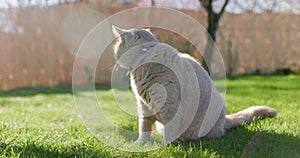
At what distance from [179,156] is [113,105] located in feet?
10.1

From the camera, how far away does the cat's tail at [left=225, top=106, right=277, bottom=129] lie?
338 centimetres

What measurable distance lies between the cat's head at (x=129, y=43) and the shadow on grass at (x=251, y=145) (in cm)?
75

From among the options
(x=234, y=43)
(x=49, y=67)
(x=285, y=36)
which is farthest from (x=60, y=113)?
(x=285, y=36)

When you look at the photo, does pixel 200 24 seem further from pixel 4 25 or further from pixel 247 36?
pixel 4 25

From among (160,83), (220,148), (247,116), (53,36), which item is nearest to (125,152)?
(160,83)

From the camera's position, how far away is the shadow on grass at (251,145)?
240 cm

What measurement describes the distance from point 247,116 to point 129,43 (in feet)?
4.70

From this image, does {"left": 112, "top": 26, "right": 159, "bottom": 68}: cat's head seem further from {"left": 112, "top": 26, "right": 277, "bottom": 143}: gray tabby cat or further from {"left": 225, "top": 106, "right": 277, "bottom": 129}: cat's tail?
{"left": 225, "top": 106, "right": 277, "bottom": 129}: cat's tail

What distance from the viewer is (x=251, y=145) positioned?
8.54 feet

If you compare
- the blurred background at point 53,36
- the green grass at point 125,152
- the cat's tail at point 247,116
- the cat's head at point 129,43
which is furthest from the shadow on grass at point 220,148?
the blurred background at point 53,36

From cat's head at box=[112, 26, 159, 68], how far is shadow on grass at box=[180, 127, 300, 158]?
29.6 inches

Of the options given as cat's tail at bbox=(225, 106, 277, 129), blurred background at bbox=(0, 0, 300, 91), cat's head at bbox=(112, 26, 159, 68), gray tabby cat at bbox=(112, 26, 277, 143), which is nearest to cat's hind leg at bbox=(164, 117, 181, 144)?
gray tabby cat at bbox=(112, 26, 277, 143)

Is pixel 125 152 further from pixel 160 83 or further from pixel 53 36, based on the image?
pixel 53 36

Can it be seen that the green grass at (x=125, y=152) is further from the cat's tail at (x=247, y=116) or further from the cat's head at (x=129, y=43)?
the cat's head at (x=129, y=43)
